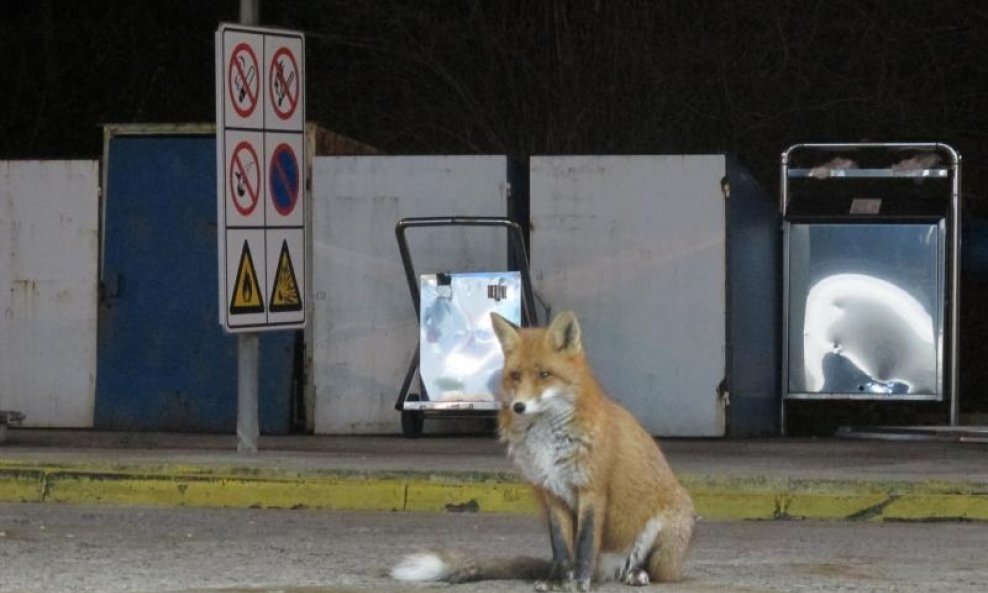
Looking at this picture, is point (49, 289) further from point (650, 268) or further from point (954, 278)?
point (954, 278)

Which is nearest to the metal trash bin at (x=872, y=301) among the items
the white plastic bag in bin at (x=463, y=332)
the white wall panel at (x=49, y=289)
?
the white plastic bag in bin at (x=463, y=332)

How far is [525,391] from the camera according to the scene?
7.68 m

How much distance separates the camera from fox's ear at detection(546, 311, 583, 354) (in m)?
7.73

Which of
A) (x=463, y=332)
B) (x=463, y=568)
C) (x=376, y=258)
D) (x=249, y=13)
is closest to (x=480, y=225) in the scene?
(x=463, y=332)

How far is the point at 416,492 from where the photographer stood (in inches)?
464

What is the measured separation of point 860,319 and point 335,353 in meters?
4.24

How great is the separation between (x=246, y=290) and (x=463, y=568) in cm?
496

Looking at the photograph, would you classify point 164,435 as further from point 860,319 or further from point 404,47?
point 404,47

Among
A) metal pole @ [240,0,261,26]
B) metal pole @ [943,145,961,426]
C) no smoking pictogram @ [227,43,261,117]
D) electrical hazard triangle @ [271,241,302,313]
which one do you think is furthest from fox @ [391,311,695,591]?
metal pole @ [943,145,961,426]

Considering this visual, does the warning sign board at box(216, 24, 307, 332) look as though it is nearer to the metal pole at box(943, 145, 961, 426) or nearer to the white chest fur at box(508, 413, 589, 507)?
the white chest fur at box(508, 413, 589, 507)

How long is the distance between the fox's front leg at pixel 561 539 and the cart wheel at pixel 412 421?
269 inches

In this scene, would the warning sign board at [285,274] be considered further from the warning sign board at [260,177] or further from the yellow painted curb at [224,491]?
the yellow painted curb at [224,491]

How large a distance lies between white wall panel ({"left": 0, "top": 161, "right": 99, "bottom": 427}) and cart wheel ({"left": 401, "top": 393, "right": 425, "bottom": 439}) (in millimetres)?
2635

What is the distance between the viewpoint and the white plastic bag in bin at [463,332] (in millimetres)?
14508
